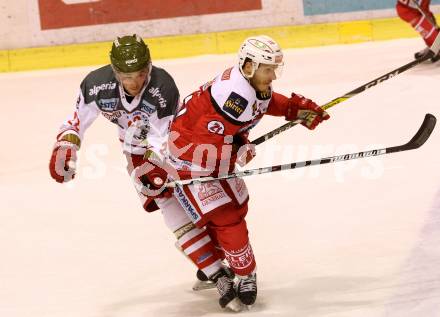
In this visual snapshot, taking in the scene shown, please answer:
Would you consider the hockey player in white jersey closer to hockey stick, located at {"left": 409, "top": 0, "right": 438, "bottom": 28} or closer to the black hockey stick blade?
the black hockey stick blade

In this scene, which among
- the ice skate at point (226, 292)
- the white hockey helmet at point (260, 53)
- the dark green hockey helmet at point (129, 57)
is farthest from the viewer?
the ice skate at point (226, 292)

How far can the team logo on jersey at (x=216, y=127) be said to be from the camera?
3.30 metres

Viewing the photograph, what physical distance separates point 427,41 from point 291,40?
4.24 ft

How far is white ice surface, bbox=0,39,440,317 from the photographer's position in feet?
11.8

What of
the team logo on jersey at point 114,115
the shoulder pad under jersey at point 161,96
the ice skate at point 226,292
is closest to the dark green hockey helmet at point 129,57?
the shoulder pad under jersey at point 161,96

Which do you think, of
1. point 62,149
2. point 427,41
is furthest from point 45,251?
point 427,41

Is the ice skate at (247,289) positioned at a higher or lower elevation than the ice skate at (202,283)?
higher

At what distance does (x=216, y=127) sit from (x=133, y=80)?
1.20ft

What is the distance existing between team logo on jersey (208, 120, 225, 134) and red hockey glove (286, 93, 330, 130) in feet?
1.32

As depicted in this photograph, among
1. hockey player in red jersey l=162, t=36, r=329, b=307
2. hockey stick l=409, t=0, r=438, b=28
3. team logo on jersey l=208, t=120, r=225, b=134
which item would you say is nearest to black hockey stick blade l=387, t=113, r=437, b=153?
hockey player in red jersey l=162, t=36, r=329, b=307

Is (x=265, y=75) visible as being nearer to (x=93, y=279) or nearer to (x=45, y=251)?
(x=93, y=279)

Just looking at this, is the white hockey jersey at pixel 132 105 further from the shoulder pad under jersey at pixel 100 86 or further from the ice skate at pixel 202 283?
the ice skate at pixel 202 283

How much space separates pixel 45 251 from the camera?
424 centimetres

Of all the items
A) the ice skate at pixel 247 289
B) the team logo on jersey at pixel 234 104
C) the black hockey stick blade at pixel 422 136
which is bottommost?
the ice skate at pixel 247 289
